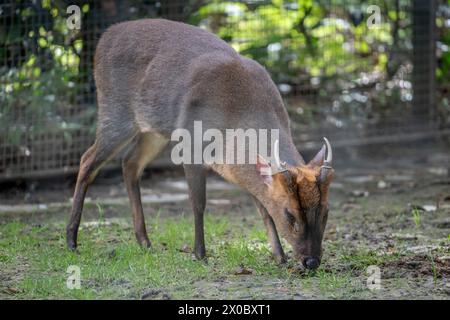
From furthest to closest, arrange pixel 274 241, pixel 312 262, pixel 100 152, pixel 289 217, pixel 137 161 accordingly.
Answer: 1. pixel 137 161
2. pixel 100 152
3. pixel 274 241
4. pixel 289 217
5. pixel 312 262

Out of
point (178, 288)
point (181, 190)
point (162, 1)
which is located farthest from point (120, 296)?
point (162, 1)

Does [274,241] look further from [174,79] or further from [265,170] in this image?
[174,79]

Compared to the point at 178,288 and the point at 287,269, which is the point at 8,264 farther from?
the point at 287,269

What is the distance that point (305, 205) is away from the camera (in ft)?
17.7

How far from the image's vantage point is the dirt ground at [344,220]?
5148 mm

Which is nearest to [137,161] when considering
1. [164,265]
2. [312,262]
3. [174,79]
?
Answer: [174,79]

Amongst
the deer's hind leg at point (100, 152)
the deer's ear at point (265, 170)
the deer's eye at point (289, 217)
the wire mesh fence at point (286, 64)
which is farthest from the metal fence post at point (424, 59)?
the deer's eye at point (289, 217)

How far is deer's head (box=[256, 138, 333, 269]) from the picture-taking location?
5395 millimetres

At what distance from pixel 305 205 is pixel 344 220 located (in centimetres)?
211

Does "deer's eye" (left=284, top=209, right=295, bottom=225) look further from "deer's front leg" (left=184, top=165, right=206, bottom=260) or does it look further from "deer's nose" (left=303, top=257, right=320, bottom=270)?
"deer's front leg" (left=184, top=165, right=206, bottom=260)

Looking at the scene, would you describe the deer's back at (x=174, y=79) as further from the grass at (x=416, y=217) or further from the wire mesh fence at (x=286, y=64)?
the wire mesh fence at (x=286, y=64)

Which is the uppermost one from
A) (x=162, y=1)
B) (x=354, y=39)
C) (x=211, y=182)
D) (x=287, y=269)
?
(x=162, y=1)

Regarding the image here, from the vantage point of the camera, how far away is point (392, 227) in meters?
7.10
